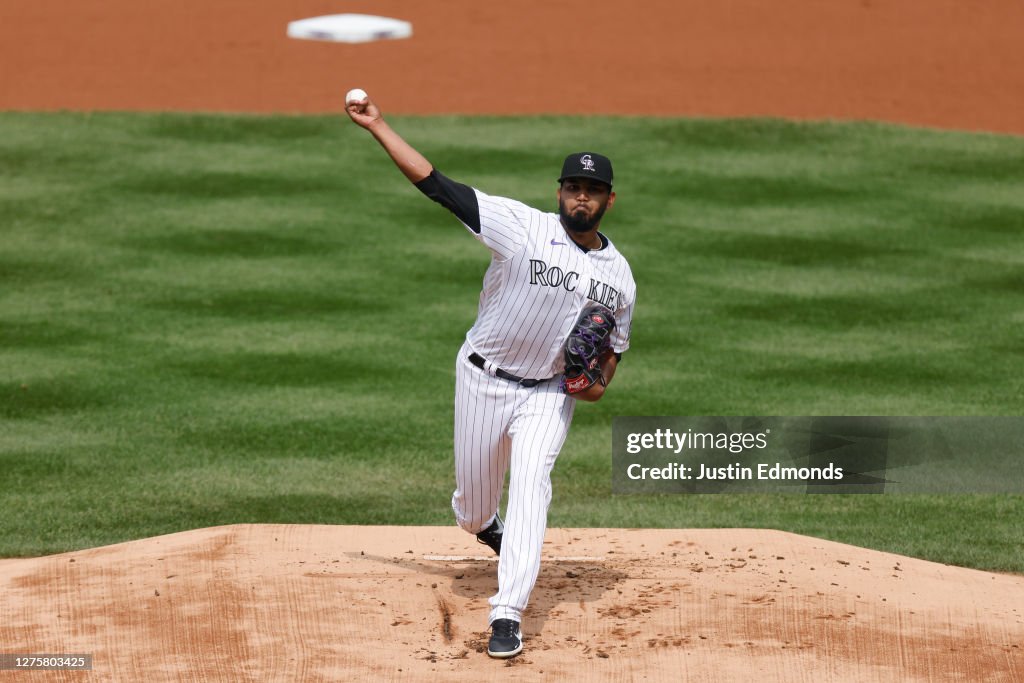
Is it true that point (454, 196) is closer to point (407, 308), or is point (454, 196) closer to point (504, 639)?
point (504, 639)

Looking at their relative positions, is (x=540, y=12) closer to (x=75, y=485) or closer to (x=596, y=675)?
(x=75, y=485)

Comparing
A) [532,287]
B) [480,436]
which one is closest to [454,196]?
[532,287]

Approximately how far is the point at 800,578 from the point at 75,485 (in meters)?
4.22

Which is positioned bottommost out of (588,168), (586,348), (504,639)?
(504,639)

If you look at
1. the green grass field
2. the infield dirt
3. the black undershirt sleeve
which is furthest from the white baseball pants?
the infield dirt

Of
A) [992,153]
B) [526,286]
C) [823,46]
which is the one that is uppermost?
[823,46]

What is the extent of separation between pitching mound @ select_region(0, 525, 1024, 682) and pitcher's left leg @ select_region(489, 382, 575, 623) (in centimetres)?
22

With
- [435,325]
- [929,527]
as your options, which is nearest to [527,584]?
[929,527]

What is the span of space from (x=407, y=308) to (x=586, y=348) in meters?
6.01

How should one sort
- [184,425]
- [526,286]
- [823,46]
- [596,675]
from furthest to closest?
[823,46], [184,425], [526,286], [596,675]

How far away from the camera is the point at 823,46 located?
20438 mm
